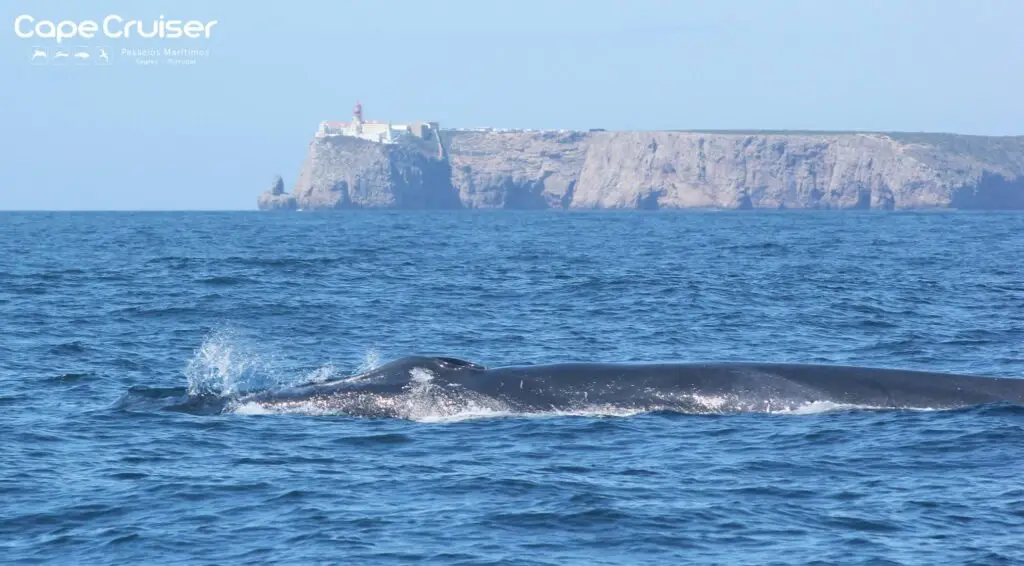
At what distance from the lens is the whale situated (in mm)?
17094

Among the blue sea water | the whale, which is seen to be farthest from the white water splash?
the whale

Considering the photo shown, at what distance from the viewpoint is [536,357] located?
77.3ft

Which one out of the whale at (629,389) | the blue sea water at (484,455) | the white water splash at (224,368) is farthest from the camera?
the white water splash at (224,368)

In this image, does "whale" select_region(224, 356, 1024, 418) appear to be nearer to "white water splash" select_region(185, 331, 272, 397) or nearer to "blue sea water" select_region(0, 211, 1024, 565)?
"blue sea water" select_region(0, 211, 1024, 565)

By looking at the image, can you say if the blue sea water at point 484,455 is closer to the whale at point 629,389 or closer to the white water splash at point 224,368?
the white water splash at point 224,368

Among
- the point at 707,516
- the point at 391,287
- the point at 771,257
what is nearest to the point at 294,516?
the point at 707,516

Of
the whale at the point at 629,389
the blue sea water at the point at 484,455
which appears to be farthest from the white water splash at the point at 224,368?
the whale at the point at 629,389

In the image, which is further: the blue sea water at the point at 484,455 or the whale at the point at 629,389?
the whale at the point at 629,389

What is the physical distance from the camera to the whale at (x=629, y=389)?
17.1 metres

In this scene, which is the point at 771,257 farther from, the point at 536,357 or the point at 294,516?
the point at 294,516

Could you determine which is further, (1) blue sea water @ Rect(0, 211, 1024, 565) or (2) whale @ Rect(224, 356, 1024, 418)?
(2) whale @ Rect(224, 356, 1024, 418)

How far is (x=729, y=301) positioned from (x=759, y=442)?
19.6 meters

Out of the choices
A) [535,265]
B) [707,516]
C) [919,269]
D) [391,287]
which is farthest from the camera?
[535,265]

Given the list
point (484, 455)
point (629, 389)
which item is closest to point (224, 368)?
point (629, 389)
